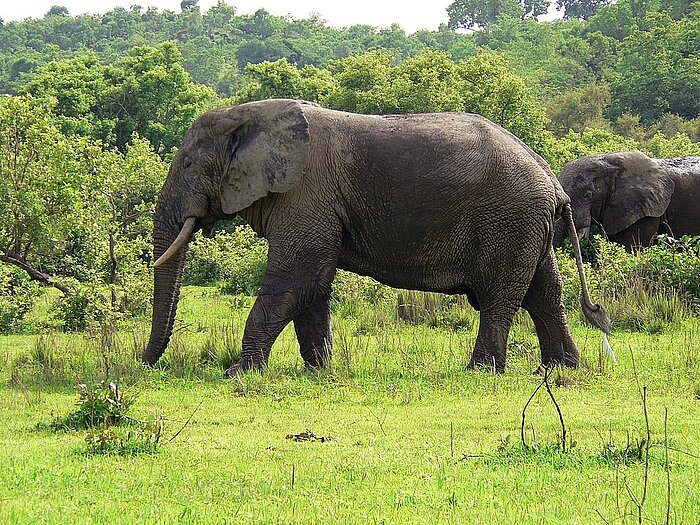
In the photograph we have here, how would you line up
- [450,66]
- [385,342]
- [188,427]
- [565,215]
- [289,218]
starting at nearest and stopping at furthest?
[188,427] → [289,218] → [565,215] → [385,342] → [450,66]

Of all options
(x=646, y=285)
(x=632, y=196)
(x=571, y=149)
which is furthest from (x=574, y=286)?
(x=571, y=149)

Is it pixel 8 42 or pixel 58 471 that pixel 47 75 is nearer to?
pixel 58 471

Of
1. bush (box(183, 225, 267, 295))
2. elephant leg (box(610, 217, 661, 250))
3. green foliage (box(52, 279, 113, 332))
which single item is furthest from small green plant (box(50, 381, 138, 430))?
elephant leg (box(610, 217, 661, 250))

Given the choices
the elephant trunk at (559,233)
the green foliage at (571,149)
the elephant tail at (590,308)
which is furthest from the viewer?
the green foliage at (571,149)

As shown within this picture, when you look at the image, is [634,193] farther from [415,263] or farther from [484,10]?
[484,10]

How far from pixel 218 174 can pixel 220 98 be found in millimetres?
44647

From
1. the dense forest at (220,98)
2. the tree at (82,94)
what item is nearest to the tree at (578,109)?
the dense forest at (220,98)

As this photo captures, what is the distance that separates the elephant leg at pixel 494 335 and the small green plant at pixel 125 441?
4.45 metres

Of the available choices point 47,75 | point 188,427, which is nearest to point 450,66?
point 47,75

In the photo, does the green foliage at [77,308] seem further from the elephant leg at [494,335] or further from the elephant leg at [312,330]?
the elephant leg at [494,335]

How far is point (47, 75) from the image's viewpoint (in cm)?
4059

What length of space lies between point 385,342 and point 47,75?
3190 centimetres

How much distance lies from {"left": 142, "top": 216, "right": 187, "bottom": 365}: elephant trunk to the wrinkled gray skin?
10.2m

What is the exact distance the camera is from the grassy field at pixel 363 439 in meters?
5.63
